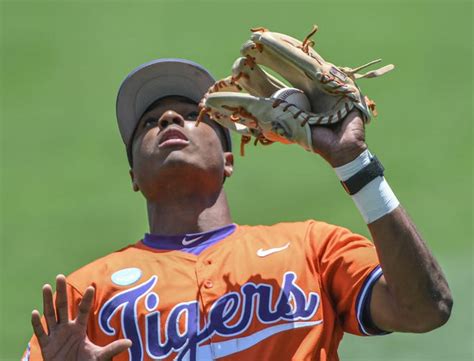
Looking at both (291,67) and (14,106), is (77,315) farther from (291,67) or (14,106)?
(14,106)

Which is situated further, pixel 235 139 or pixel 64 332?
pixel 235 139

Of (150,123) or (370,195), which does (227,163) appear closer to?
(150,123)

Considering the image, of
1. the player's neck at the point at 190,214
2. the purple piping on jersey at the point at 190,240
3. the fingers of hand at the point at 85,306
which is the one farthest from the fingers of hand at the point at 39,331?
the player's neck at the point at 190,214

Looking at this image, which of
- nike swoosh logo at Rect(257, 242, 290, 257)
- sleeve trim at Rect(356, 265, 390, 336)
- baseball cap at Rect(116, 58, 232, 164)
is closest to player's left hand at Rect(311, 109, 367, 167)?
sleeve trim at Rect(356, 265, 390, 336)

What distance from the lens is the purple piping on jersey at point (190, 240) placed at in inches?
188

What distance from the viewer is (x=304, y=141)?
4152 millimetres

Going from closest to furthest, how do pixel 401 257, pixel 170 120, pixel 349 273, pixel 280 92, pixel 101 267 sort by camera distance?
1. pixel 401 257
2. pixel 280 92
3. pixel 349 273
4. pixel 101 267
5. pixel 170 120

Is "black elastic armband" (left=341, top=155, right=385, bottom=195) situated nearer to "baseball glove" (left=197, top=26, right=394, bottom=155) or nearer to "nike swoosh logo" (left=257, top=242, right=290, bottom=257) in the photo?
"baseball glove" (left=197, top=26, right=394, bottom=155)

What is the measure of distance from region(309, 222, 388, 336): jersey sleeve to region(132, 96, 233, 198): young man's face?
0.62 m

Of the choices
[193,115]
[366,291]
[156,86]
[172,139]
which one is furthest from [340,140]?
[156,86]

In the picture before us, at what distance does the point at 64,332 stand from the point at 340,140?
3.46ft

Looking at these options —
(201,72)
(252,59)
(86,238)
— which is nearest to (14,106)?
(86,238)

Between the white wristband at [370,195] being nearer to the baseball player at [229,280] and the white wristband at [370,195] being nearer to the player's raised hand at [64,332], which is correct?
the baseball player at [229,280]

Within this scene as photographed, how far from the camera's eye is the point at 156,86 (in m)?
5.30
